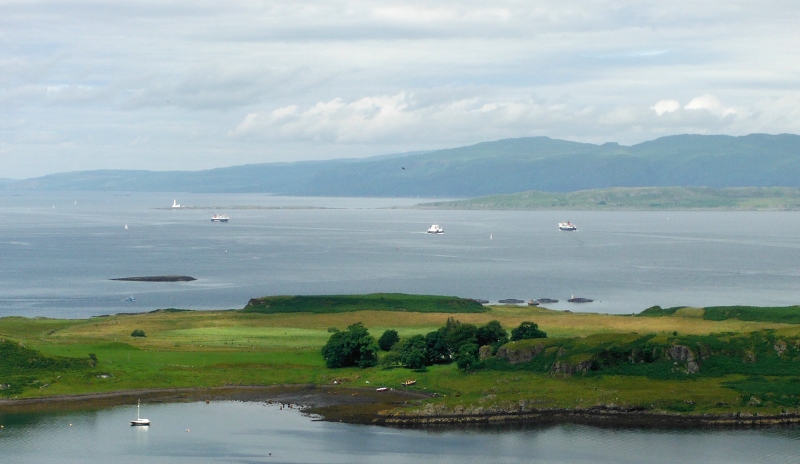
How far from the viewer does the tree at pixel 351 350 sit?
320 feet

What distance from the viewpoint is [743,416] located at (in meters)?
81.2

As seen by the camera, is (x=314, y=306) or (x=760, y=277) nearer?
(x=314, y=306)

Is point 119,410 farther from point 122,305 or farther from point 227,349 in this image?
point 122,305

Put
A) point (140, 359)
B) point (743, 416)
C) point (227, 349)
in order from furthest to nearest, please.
→ point (227, 349), point (140, 359), point (743, 416)

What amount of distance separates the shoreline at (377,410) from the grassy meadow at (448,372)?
95cm

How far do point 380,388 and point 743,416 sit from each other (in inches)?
1153

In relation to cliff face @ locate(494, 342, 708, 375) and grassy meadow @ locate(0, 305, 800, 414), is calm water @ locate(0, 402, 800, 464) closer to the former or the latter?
grassy meadow @ locate(0, 305, 800, 414)

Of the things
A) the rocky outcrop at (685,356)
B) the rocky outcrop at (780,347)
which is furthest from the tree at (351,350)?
the rocky outcrop at (780,347)

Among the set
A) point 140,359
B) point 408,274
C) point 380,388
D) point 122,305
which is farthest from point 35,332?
point 408,274

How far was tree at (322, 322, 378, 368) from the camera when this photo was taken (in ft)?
320

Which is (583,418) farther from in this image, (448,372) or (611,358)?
(448,372)

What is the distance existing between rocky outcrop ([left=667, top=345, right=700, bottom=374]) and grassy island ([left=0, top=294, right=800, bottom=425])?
0.27 ft

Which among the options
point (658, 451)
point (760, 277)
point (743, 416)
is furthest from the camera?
point (760, 277)

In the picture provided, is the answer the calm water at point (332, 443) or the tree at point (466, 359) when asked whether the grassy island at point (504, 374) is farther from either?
the calm water at point (332, 443)
